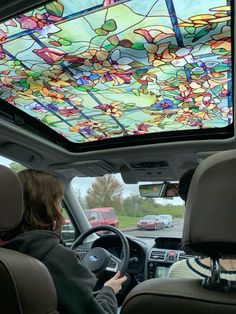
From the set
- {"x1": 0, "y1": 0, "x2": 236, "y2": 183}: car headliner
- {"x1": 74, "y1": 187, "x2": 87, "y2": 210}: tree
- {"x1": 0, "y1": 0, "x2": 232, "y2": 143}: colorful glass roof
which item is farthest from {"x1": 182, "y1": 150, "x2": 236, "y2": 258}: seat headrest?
{"x1": 74, "y1": 187, "x2": 87, "y2": 210}: tree

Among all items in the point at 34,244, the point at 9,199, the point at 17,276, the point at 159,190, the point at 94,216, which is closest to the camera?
the point at 17,276

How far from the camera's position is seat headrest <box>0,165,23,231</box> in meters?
1.86

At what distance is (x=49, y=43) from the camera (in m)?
2.98

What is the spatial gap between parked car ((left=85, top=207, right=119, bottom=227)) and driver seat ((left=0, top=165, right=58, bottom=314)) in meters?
2.25

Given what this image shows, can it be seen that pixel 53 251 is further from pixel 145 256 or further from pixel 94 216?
pixel 94 216

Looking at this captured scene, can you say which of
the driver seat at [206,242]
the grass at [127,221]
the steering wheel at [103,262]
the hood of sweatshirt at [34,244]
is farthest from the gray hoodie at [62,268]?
the grass at [127,221]

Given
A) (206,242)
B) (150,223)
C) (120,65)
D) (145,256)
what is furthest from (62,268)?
(150,223)

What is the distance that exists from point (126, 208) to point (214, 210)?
3107 millimetres

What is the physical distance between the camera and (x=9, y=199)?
1877 millimetres

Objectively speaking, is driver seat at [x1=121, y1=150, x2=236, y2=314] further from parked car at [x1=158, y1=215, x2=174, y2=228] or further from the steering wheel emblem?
parked car at [x1=158, y1=215, x2=174, y2=228]

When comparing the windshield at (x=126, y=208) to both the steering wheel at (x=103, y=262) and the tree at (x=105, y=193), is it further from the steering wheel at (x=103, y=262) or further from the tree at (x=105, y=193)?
the steering wheel at (x=103, y=262)

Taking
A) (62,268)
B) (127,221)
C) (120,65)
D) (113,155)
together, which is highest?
(120,65)

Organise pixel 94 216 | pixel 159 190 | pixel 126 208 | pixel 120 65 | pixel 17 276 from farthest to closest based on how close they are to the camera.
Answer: pixel 94 216
pixel 126 208
pixel 159 190
pixel 120 65
pixel 17 276

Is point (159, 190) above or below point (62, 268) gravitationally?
above
